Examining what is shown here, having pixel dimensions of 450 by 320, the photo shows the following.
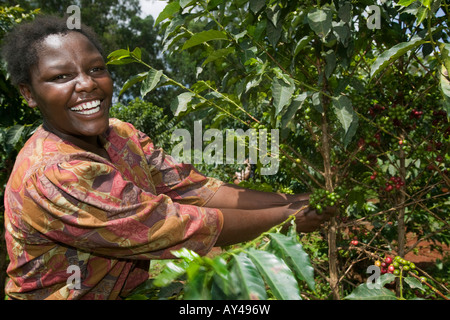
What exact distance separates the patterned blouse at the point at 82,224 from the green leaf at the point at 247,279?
48cm

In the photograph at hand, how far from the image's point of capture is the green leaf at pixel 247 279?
75 cm

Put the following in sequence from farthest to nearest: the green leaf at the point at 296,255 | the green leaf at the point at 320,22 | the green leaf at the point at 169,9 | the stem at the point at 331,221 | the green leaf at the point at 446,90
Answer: the stem at the point at 331,221 < the green leaf at the point at 169,9 < the green leaf at the point at 320,22 < the green leaf at the point at 446,90 < the green leaf at the point at 296,255

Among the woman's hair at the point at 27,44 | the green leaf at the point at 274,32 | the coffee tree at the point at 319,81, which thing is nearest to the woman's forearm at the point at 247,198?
the coffee tree at the point at 319,81

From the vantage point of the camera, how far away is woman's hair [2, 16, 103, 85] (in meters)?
1.42

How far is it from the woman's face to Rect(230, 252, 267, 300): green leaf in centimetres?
93

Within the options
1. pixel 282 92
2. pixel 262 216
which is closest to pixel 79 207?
pixel 262 216

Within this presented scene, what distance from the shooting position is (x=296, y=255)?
2.90 feet

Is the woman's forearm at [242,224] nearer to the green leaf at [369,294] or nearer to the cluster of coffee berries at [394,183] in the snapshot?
the green leaf at [369,294]

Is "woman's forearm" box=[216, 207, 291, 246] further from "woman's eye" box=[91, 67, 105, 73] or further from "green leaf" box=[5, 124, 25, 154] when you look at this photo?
"green leaf" box=[5, 124, 25, 154]

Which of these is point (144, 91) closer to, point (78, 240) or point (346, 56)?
point (78, 240)

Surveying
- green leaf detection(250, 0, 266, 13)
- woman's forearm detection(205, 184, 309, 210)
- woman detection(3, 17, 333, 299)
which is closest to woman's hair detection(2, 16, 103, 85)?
woman detection(3, 17, 333, 299)

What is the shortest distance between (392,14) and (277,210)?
1.02m

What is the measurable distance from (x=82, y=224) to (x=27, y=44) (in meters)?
0.74

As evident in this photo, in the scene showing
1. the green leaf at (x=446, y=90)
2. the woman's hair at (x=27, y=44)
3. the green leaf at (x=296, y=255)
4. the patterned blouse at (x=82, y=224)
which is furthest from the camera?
the woman's hair at (x=27, y=44)
